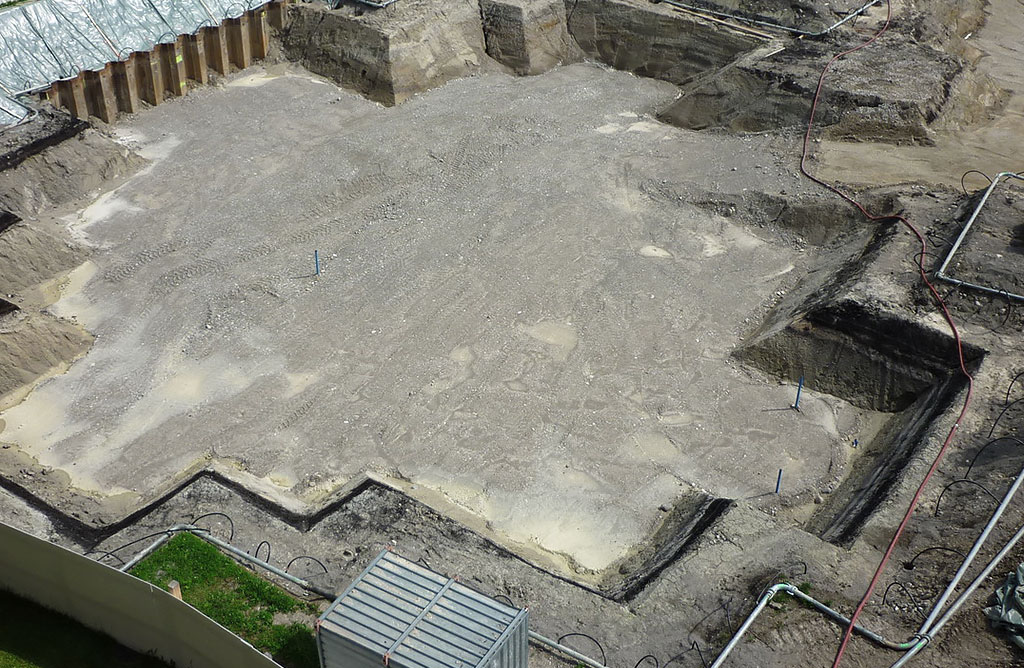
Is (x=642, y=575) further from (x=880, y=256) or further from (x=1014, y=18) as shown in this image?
(x=1014, y=18)

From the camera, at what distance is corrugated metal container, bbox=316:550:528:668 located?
8.44 metres

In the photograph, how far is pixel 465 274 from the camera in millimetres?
17000

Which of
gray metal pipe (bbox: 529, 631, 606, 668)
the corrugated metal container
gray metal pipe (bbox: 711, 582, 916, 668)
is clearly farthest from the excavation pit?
the corrugated metal container

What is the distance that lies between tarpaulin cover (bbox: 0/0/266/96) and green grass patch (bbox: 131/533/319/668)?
41.8 ft

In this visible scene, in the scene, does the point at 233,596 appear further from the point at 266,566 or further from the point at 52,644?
the point at 52,644

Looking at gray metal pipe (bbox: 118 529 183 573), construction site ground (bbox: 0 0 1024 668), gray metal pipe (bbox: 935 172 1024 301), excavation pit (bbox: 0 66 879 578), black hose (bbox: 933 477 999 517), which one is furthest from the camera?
gray metal pipe (bbox: 935 172 1024 301)

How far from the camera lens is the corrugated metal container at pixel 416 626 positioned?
332 inches

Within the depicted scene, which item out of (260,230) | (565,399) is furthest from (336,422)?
(260,230)

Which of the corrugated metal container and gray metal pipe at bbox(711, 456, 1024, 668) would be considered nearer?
the corrugated metal container

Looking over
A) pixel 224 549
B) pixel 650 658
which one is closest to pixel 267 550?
pixel 224 549

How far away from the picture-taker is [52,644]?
10.2m

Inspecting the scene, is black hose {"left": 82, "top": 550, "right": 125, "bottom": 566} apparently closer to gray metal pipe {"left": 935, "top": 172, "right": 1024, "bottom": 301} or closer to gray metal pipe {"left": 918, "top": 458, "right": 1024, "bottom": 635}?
gray metal pipe {"left": 918, "top": 458, "right": 1024, "bottom": 635}

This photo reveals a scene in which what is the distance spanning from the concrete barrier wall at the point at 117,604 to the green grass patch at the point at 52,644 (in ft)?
0.33

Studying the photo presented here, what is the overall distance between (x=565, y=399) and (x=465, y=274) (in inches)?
138
